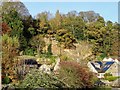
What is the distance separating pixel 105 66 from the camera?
9258 millimetres

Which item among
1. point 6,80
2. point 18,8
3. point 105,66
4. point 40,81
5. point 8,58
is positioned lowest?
point 105,66

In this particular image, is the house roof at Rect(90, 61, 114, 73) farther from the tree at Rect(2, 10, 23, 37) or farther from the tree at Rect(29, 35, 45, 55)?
the tree at Rect(2, 10, 23, 37)

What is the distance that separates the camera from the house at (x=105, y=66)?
28.7 feet

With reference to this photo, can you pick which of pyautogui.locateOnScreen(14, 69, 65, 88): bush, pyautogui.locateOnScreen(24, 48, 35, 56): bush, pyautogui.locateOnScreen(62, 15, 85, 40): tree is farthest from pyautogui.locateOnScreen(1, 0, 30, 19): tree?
pyautogui.locateOnScreen(14, 69, 65, 88): bush

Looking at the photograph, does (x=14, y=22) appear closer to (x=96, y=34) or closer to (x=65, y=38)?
(x=65, y=38)

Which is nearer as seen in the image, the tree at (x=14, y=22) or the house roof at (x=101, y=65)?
the house roof at (x=101, y=65)

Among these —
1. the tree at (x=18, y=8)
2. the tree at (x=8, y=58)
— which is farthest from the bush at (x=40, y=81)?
the tree at (x=18, y=8)

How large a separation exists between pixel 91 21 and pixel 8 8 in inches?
123

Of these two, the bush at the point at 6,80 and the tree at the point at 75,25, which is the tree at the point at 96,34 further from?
the bush at the point at 6,80

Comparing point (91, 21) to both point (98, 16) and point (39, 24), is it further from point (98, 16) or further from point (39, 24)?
point (39, 24)

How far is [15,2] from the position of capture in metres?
9.90

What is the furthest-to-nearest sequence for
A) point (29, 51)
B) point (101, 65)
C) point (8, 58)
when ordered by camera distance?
point (29, 51)
point (101, 65)
point (8, 58)

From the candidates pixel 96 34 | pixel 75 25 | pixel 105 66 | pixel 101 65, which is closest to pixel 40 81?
pixel 101 65

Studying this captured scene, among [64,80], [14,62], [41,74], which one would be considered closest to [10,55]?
[14,62]
